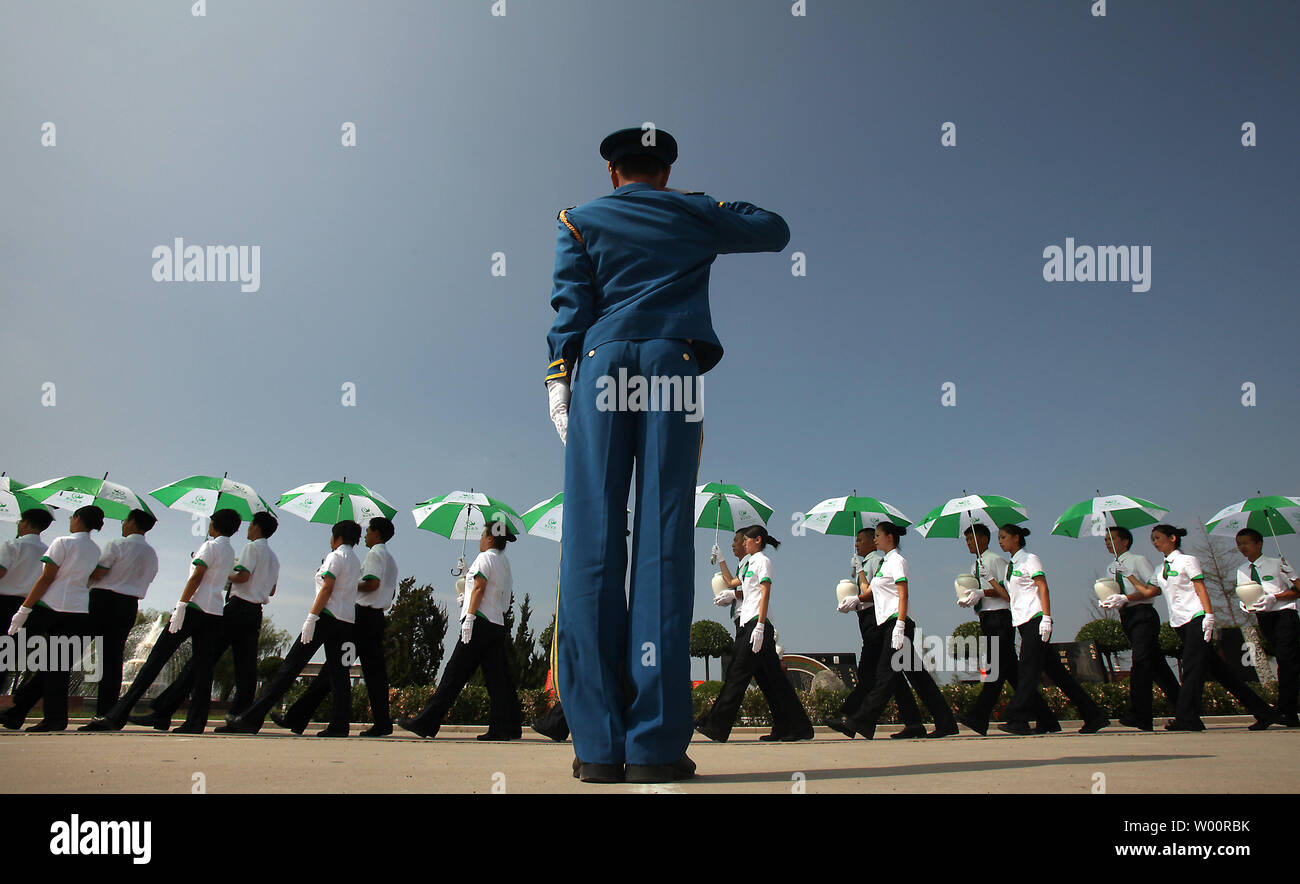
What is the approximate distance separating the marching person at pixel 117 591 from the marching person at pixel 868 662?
25.7 feet

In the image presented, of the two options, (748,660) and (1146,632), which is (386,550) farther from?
(1146,632)

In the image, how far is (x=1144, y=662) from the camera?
29.1 ft

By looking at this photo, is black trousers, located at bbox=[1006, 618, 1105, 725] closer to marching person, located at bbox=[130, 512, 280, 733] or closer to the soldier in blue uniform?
the soldier in blue uniform

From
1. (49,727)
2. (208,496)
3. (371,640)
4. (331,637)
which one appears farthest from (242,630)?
(208,496)

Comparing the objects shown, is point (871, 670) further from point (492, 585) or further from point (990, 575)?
point (492, 585)

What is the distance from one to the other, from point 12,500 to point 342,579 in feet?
20.7

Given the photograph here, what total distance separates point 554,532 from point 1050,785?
31.0ft

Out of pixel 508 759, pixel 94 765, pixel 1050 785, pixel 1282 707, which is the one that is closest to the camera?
pixel 1050 785

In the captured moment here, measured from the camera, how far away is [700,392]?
139 inches

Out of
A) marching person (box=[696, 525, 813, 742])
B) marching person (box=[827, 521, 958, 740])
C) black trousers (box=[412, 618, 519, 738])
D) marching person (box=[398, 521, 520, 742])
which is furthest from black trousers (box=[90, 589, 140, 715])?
marching person (box=[827, 521, 958, 740])
